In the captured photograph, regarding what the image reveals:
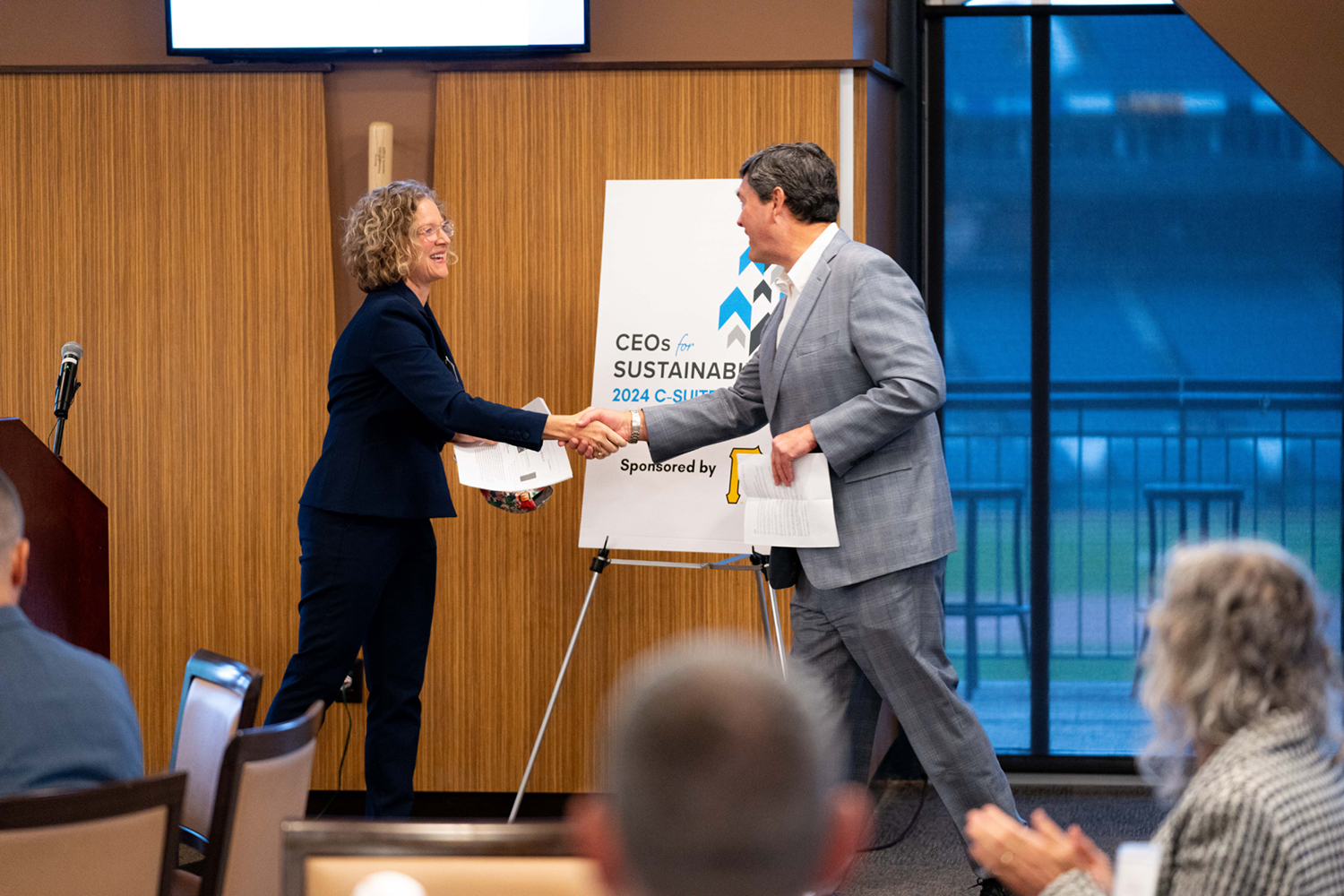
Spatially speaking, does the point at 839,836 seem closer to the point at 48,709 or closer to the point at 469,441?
the point at 48,709

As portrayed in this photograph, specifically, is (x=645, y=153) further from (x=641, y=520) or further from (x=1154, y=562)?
(x=1154, y=562)

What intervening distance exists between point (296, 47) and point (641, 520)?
1.93 m

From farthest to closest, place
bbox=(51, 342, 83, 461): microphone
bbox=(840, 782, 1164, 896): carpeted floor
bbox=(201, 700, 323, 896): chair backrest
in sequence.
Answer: bbox=(840, 782, 1164, 896): carpeted floor → bbox=(51, 342, 83, 461): microphone → bbox=(201, 700, 323, 896): chair backrest

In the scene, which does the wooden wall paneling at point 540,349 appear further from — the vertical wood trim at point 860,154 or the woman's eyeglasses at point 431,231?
the woman's eyeglasses at point 431,231

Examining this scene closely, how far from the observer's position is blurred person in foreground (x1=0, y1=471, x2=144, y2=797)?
1427mm

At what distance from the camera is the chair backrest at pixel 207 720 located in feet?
6.63

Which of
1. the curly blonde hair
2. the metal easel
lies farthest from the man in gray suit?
the curly blonde hair

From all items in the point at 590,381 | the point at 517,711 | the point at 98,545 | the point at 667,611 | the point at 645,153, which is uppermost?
the point at 645,153

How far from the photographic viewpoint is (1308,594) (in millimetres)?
1291

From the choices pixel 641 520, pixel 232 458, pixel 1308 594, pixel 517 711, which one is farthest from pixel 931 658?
pixel 232 458

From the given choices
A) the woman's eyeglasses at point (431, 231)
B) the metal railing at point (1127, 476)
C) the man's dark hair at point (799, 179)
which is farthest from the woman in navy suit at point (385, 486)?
the metal railing at point (1127, 476)

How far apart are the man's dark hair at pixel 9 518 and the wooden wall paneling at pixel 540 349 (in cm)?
234

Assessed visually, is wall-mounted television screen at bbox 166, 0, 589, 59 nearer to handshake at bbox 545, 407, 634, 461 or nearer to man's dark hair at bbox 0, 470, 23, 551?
handshake at bbox 545, 407, 634, 461

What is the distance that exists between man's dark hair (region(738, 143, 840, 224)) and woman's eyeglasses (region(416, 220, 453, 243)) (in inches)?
35.7
